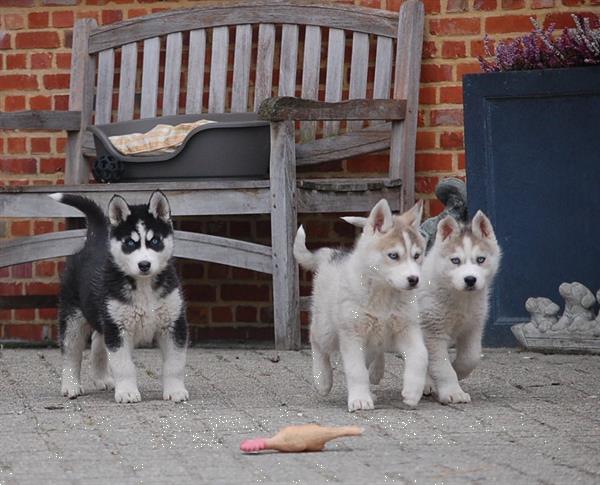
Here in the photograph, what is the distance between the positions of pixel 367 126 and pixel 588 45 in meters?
1.45

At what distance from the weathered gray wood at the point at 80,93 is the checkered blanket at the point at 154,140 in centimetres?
63

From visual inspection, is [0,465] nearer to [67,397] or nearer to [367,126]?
Answer: [67,397]

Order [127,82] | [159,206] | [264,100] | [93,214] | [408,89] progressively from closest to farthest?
[159,206] → [93,214] → [264,100] → [408,89] → [127,82]

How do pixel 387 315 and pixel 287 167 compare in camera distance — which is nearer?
pixel 387 315

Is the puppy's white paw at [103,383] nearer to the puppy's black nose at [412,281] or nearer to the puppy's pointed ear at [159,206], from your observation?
the puppy's pointed ear at [159,206]

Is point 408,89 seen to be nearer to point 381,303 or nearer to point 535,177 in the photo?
point 535,177

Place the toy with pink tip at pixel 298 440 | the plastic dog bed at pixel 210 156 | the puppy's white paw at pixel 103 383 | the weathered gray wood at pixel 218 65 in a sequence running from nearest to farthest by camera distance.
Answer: the toy with pink tip at pixel 298 440, the puppy's white paw at pixel 103 383, the plastic dog bed at pixel 210 156, the weathered gray wood at pixel 218 65

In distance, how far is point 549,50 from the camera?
22.7 feet

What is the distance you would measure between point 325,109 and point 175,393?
6.86 feet

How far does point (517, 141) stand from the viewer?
693cm

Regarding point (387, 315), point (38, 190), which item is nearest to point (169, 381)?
point (387, 315)

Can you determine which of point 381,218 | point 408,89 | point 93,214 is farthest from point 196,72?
point 381,218

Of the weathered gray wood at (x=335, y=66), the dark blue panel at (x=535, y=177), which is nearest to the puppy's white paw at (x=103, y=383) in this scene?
the dark blue panel at (x=535, y=177)

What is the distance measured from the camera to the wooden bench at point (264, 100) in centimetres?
689
